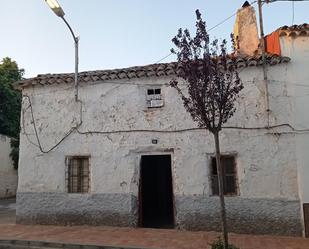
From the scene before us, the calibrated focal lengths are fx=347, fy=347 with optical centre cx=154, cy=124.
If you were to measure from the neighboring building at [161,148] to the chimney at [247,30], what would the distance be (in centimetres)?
173

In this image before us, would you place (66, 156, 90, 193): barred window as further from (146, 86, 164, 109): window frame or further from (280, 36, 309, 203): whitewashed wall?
(280, 36, 309, 203): whitewashed wall

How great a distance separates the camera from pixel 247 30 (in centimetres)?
1218

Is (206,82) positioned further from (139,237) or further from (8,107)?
(8,107)

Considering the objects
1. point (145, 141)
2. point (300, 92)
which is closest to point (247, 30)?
point (300, 92)

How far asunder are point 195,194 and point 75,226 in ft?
12.8

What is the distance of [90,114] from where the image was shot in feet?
37.2

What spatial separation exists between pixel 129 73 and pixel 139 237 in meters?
5.02

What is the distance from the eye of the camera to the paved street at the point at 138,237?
8.36 metres

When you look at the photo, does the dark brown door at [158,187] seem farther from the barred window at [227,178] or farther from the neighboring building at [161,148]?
the barred window at [227,178]

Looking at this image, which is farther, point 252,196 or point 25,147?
point 25,147

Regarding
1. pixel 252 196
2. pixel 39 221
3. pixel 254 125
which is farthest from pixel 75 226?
pixel 254 125

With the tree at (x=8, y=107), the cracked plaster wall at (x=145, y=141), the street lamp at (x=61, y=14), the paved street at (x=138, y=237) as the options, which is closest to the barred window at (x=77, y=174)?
the cracked plaster wall at (x=145, y=141)

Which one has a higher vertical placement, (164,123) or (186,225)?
(164,123)

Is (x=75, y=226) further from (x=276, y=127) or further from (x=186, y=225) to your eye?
(x=276, y=127)
